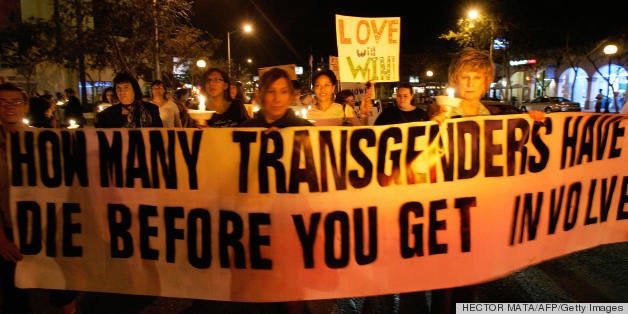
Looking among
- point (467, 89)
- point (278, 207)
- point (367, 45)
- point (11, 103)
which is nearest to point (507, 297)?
point (467, 89)

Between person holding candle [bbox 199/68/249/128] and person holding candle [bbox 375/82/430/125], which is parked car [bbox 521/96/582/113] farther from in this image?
person holding candle [bbox 199/68/249/128]

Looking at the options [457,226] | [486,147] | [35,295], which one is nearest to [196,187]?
[457,226]

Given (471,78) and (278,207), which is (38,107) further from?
(471,78)

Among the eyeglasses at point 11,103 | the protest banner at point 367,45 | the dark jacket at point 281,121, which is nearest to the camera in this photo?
the eyeglasses at point 11,103

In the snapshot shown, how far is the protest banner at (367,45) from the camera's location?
17.5 feet

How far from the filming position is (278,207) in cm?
298

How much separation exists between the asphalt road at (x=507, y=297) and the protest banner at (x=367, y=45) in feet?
8.00

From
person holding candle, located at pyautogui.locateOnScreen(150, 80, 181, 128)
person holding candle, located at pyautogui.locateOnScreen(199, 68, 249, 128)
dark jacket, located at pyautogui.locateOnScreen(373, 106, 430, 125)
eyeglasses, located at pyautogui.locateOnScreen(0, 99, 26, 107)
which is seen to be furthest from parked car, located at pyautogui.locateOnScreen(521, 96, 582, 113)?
eyeglasses, located at pyautogui.locateOnScreen(0, 99, 26, 107)

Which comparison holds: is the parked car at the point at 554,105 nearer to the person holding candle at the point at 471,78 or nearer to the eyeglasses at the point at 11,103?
the person holding candle at the point at 471,78

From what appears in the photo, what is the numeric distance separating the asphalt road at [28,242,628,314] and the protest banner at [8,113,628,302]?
0.76 metres

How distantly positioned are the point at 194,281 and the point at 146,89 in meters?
23.3

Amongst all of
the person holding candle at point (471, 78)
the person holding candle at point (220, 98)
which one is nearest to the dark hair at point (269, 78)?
the person holding candle at point (471, 78)

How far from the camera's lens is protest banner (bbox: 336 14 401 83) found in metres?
5.35

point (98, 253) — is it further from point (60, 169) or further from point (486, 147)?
point (486, 147)
